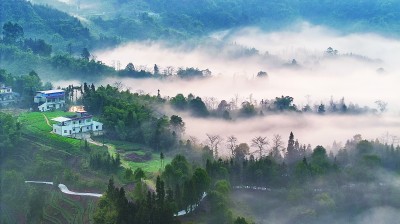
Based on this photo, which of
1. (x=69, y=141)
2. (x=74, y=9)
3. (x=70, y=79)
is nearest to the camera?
(x=69, y=141)

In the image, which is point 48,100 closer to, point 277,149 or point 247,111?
point 247,111

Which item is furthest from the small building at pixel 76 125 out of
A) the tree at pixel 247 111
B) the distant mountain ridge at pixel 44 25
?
the distant mountain ridge at pixel 44 25

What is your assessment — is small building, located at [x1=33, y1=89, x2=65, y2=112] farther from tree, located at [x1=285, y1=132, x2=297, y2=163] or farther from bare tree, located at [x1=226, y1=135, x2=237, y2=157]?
tree, located at [x1=285, y1=132, x2=297, y2=163]

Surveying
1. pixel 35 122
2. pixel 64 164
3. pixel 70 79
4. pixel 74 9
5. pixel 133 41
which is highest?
pixel 74 9

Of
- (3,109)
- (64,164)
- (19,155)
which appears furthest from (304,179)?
(3,109)

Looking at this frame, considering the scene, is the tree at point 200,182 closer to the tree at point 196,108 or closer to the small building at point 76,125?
the small building at point 76,125

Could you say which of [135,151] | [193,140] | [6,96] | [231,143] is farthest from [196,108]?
[6,96]

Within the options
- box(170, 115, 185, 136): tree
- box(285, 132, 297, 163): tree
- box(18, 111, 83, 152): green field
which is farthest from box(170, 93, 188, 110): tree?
box(285, 132, 297, 163): tree

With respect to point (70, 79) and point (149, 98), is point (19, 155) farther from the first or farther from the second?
Answer: point (70, 79)
